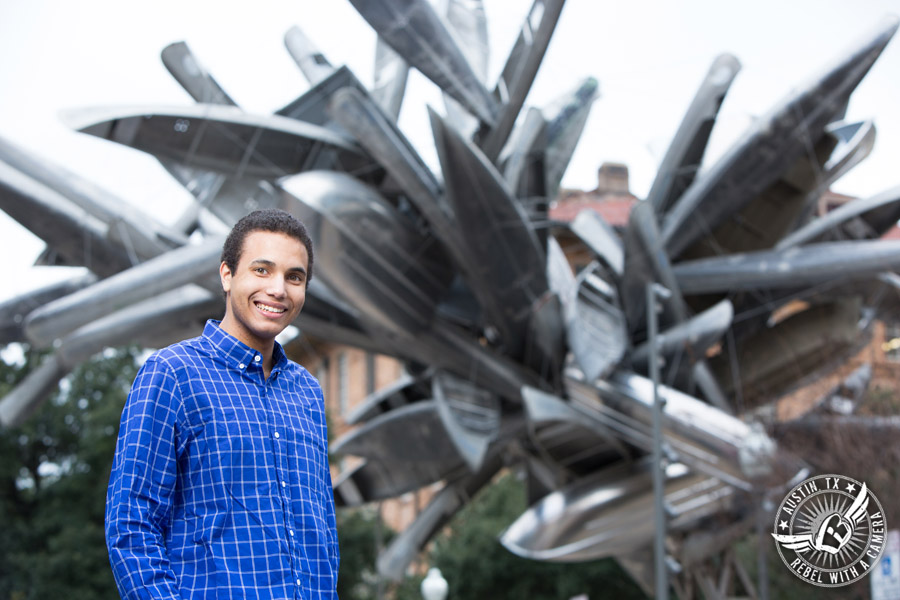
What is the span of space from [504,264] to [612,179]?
16.7 meters

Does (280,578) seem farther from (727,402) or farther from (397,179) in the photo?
(727,402)

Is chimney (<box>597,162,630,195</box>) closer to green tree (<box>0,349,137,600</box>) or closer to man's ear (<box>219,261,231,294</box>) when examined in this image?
green tree (<box>0,349,137,600</box>)

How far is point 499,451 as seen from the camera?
23.1 meters

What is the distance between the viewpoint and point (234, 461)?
7.86ft

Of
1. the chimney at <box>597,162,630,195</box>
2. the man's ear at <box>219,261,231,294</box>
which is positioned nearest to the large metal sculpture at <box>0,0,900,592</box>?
the chimney at <box>597,162,630,195</box>

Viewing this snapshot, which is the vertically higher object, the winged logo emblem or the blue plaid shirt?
the winged logo emblem

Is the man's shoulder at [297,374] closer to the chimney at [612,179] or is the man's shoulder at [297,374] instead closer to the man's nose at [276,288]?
the man's nose at [276,288]

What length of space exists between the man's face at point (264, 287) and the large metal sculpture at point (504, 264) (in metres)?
13.7

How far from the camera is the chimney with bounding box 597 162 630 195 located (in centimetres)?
3272

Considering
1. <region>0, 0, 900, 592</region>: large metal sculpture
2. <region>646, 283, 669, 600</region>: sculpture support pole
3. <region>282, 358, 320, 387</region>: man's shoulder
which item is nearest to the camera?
<region>282, 358, 320, 387</region>: man's shoulder

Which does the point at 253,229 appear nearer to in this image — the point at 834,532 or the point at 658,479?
the point at 834,532

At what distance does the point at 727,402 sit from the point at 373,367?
25.5 meters

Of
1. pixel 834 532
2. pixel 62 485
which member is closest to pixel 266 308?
pixel 834 532

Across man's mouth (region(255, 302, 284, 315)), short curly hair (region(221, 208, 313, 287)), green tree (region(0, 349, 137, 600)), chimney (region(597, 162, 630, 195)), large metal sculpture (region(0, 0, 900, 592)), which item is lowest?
green tree (region(0, 349, 137, 600))
